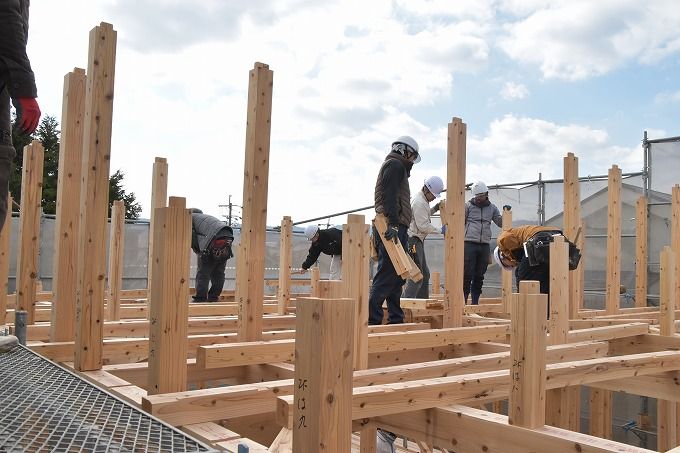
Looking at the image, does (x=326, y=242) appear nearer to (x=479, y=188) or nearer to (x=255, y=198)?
(x=479, y=188)

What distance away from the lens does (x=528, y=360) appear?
8.30 feet

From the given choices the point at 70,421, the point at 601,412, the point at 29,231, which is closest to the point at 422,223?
the point at 601,412

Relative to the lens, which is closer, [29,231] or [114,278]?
[29,231]

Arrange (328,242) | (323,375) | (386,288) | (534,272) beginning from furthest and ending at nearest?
(328,242) < (534,272) < (386,288) < (323,375)

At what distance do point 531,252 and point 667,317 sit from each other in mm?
1268

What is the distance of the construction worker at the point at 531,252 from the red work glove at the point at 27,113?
4321mm

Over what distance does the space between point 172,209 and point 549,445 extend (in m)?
1.71

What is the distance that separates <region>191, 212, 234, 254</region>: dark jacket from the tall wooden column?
4082 millimetres

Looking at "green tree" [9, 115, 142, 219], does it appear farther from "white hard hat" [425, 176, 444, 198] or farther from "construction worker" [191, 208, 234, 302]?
"white hard hat" [425, 176, 444, 198]

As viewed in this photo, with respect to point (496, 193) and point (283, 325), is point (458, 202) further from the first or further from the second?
point (496, 193)

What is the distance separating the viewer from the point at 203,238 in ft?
24.6

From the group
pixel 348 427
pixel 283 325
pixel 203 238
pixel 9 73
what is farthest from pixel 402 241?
Answer: pixel 348 427

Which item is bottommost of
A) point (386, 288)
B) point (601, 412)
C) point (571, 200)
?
point (601, 412)

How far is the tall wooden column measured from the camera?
11.7 feet
